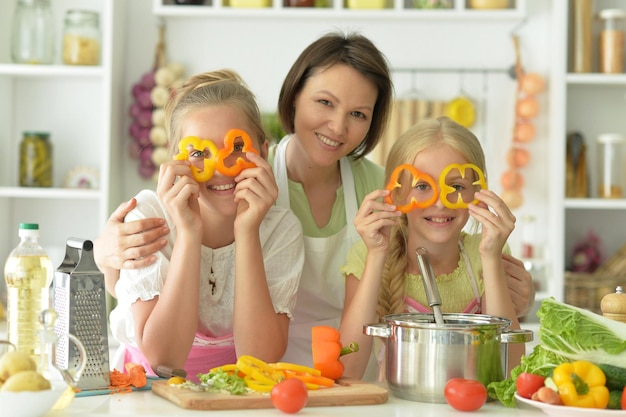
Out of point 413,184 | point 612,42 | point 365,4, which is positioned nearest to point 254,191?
point 413,184

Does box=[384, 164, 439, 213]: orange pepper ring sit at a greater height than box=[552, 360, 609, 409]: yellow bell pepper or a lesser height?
greater

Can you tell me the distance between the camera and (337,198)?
2.25 meters

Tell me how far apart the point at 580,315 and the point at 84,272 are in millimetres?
755

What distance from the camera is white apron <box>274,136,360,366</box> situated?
2.16 meters

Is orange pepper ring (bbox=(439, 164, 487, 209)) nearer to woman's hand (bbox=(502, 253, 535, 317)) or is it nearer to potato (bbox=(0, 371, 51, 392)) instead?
woman's hand (bbox=(502, 253, 535, 317))

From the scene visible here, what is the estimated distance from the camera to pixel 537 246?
3.55 m

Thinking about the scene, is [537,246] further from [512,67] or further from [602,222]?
[512,67]

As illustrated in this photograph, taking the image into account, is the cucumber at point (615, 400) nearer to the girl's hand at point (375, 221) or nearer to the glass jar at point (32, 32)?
the girl's hand at point (375, 221)

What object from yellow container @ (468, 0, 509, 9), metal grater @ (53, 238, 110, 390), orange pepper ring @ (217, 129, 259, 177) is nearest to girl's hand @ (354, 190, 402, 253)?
orange pepper ring @ (217, 129, 259, 177)

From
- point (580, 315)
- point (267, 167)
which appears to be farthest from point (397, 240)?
point (580, 315)

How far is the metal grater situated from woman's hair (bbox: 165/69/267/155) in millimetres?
523

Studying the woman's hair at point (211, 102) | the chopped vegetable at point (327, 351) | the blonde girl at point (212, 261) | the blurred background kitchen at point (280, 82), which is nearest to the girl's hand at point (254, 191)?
the blonde girl at point (212, 261)

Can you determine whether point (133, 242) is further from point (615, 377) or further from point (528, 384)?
point (615, 377)

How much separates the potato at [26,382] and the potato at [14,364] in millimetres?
10
